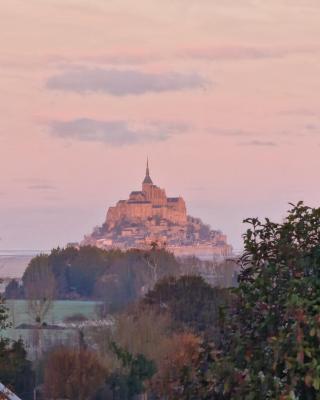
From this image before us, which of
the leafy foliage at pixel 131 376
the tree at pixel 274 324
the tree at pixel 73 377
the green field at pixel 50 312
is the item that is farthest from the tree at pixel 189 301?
the tree at pixel 274 324

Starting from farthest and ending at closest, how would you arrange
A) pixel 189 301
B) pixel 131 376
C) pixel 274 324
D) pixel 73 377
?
pixel 189 301 → pixel 131 376 → pixel 73 377 → pixel 274 324

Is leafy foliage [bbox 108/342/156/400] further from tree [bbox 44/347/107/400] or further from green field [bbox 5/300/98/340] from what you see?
green field [bbox 5/300/98/340]

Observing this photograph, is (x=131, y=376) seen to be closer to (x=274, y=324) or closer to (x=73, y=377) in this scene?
(x=73, y=377)

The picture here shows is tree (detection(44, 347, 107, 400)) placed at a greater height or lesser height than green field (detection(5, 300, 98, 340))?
lesser

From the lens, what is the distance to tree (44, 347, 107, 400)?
4862 centimetres

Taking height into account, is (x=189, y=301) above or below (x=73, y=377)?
above

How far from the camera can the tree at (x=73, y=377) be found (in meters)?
48.6

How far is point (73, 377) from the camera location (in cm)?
4944

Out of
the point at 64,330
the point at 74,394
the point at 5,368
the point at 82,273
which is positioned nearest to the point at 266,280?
the point at 5,368

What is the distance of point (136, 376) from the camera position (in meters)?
50.5

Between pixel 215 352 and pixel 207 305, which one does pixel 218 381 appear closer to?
pixel 215 352

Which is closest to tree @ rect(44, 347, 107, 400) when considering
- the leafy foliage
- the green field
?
the leafy foliage

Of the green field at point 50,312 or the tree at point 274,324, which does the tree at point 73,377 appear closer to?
the green field at point 50,312

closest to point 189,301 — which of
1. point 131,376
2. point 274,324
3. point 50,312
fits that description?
point 131,376
